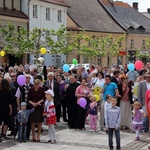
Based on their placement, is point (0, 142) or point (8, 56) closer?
point (0, 142)

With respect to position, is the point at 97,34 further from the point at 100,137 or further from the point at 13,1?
the point at 100,137

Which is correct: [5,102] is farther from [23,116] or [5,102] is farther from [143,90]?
[143,90]

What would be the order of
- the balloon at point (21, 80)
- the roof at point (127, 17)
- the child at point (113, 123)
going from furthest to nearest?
the roof at point (127, 17) < the balloon at point (21, 80) < the child at point (113, 123)

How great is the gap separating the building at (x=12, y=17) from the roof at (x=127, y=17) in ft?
77.4

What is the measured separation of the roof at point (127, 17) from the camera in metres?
78.2

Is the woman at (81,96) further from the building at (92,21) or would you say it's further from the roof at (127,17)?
the roof at (127,17)

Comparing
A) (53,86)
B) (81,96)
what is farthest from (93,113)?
(53,86)

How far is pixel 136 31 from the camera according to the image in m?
79.3

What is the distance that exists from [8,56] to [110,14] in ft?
91.9

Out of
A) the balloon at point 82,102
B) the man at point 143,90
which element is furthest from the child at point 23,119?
the man at point 143,90

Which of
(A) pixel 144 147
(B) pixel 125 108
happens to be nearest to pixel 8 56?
(B) pixel 125 108

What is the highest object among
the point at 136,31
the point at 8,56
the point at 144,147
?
the point at 136,31

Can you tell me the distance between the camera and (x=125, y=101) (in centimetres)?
1659

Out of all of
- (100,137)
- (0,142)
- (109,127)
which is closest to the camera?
(109,127)
